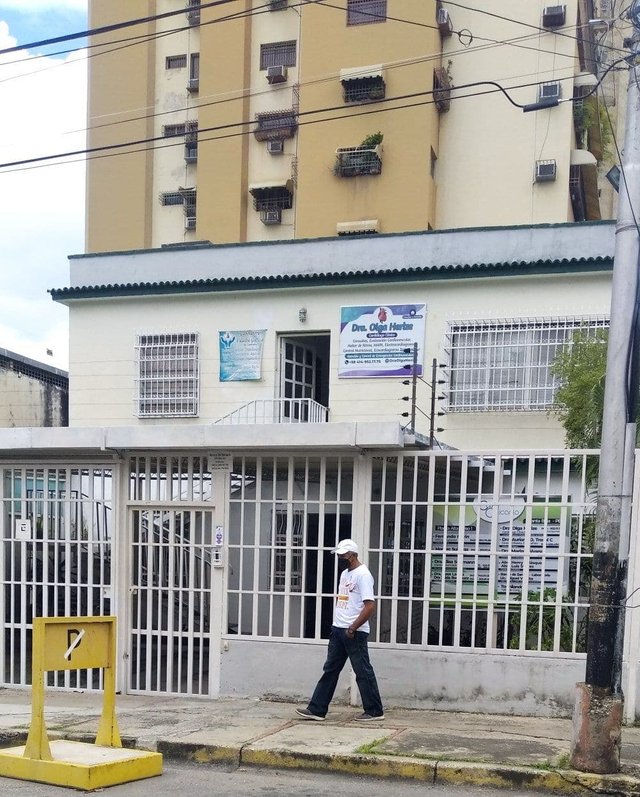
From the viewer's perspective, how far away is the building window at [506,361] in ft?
48.6

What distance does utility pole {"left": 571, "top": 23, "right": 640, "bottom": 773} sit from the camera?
6367 millimetres

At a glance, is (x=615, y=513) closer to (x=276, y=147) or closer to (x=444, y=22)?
(x=444, y=22)

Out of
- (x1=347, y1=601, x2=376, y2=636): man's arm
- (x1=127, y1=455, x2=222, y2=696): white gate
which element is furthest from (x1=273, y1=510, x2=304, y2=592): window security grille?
(x1=347, y1=601, x2=376, y2=636): man's arm

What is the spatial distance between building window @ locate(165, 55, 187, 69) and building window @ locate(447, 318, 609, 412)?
17632mm

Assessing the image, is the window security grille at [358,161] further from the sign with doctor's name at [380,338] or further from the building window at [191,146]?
the sign with doctor's name at [380,338]

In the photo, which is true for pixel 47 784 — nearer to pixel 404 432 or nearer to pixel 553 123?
pixel 404 432

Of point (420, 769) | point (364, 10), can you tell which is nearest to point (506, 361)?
point (420, 769)

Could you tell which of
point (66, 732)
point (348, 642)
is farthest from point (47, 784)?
point (348, 642)

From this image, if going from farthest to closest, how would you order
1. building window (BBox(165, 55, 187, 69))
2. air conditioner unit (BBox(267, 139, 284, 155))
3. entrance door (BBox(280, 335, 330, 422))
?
building window (BBox(165, 55, 187, 69)) → air conditioner unit (BBox(267, 139, 284, 155)) → entrance door (BBox(280, 335, 330, 422))

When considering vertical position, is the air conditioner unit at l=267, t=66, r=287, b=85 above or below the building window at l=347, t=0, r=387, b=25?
below

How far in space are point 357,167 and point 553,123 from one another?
5.09m

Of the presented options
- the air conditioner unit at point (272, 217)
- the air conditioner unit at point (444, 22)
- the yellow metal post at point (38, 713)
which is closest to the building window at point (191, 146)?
the air conditioner unit at point (272, 217)

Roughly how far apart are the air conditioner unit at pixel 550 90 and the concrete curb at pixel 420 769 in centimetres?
2043

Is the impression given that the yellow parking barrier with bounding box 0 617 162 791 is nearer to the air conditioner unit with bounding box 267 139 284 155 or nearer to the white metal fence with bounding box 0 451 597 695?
the white metal fence with bounding box 0 451 597 695
